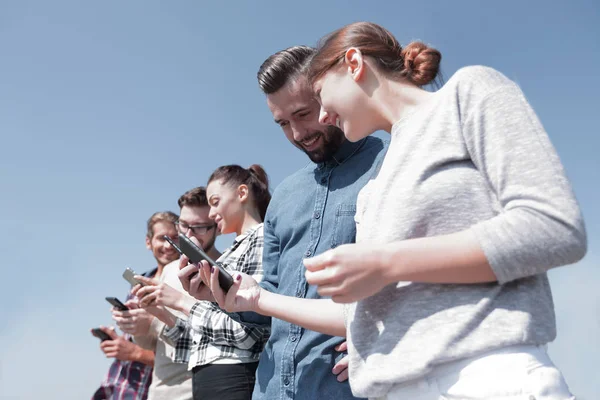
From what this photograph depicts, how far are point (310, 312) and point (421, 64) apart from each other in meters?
0.90

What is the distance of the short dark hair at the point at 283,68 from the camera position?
311 cm

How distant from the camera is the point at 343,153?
9.27 feet

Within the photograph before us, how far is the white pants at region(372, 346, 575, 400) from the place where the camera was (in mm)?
1264

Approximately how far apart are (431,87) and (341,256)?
2.66 ft

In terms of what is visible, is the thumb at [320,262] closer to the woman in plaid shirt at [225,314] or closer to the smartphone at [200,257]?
the smartphone at [200,257]

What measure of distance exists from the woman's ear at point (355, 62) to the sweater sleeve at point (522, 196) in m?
0.49

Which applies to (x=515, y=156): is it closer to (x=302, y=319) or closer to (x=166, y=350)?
(x=302, y=319)

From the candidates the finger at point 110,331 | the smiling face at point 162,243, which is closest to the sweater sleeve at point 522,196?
the finger at point 110,331

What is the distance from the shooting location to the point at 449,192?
1452 mm

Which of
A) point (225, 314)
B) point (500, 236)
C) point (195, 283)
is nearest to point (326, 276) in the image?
point (500, 236)

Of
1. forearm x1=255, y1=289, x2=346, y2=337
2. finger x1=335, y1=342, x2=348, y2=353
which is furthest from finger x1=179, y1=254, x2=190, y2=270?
finger x1=335, y1=342, x2=348, y2=353

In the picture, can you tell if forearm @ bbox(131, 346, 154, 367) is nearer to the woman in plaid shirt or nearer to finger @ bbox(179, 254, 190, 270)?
the woman in plaid shirt

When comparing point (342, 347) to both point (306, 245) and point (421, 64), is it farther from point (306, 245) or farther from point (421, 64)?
point (421, 64)

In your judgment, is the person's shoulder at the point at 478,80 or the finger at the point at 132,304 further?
the finger at the point at 132,304
